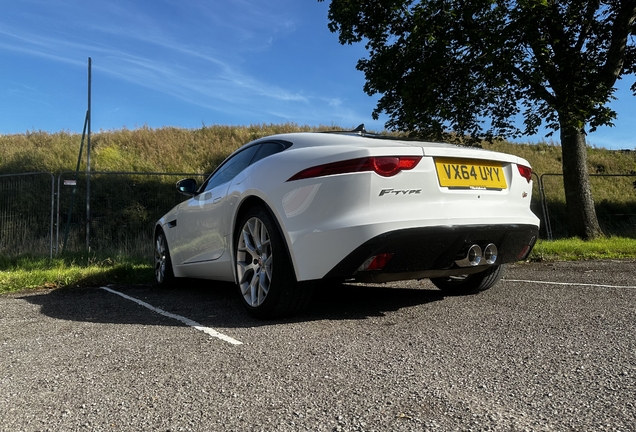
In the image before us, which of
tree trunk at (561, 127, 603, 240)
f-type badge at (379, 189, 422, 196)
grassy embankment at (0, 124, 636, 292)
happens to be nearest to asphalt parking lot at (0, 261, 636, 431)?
f-type badge at (379, 189, 422, 196)

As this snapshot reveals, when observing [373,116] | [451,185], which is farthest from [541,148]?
[451,185]

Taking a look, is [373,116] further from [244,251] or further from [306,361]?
[306,361]

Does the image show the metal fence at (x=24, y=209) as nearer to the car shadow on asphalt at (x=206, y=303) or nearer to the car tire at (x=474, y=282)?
the car shadow on asphalt at (x=206, y=303)

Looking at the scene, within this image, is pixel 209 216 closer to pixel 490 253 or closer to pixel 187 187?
pixel 187 187

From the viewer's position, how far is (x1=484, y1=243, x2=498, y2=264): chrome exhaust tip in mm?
3670

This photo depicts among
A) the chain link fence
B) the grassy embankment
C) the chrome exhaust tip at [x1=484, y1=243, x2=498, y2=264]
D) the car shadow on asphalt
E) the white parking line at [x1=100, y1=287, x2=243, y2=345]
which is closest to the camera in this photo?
the white parking line at [x1=100, y1=287, x2=243, y2=345]

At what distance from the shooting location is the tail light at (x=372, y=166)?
10.6 feet

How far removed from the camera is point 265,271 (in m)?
3.70

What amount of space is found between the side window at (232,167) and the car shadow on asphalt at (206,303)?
115 cm

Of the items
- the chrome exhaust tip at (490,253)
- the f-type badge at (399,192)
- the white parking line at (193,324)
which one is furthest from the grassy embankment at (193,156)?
the f-type badge at (399,192)

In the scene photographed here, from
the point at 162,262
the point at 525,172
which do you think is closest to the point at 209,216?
the point at 162,262

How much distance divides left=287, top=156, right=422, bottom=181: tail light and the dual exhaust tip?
784 mm

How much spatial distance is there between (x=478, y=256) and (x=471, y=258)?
7cm

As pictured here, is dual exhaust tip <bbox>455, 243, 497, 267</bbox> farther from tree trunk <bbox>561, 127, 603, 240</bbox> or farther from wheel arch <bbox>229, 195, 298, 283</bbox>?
tree trunk <bbox>561, 127, 603, 240</bbox>
